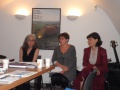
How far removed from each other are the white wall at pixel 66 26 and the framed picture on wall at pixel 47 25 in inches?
4.1

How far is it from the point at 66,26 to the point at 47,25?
469mm

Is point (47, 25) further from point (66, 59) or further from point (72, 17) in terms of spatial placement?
point (66, 59)

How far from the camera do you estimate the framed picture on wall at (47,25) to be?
5.58 metres

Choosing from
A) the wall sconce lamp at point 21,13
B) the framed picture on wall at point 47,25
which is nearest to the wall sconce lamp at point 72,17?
the framed picture on wall at point 47,25

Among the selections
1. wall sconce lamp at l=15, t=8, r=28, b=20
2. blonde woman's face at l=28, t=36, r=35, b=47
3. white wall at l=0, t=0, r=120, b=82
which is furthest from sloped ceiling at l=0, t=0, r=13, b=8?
blonde woman's face at l=28, t=36, r=35, b=47

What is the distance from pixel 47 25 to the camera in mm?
5609

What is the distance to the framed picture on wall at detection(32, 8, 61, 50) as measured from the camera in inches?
220

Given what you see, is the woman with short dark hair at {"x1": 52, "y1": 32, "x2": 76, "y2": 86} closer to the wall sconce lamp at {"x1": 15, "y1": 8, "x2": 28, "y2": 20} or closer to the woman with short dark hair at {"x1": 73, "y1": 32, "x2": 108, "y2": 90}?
the woman with short dark hair at {"x1": 73, "y1": 32, "x2": 108, "y2": 90}

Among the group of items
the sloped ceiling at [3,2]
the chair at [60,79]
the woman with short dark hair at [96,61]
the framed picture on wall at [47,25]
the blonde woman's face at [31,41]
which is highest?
the sloped ceiling at [3,2]

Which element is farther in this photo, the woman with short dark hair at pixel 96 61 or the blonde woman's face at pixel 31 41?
the blonde woman's face at pixel 31 41

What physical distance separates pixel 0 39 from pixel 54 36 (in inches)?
56.3

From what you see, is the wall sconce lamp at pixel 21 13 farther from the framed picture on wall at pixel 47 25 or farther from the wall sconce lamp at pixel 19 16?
the framed picture on wall at pixel 47 25

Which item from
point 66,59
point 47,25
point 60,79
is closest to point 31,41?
point 66,59

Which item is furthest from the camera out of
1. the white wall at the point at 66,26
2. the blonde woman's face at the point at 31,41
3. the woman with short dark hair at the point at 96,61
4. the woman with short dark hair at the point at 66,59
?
the white wall at the point at 66,26
